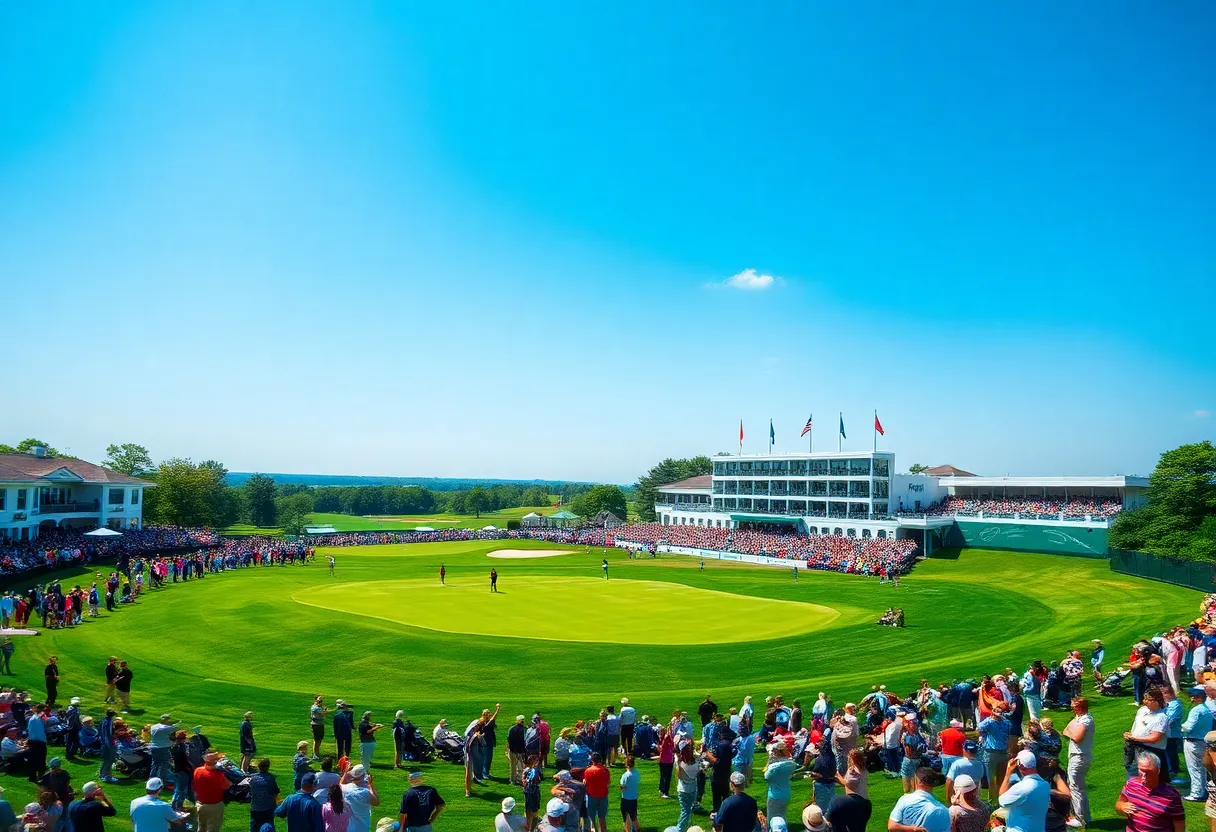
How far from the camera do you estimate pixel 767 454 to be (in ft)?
285

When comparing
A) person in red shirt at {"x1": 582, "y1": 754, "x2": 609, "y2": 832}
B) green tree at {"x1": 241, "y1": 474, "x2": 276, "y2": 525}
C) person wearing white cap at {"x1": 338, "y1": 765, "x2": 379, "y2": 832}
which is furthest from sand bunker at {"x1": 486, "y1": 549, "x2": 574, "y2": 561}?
green tree at {"x1": 241, "y1": 474, "x2": 276, "y2": 525}

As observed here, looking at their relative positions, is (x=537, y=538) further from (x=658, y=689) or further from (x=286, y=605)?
(x=658, y=689)

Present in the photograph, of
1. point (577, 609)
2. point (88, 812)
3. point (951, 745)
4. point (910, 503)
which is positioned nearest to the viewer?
point (88, 812)

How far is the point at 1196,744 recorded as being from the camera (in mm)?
11336

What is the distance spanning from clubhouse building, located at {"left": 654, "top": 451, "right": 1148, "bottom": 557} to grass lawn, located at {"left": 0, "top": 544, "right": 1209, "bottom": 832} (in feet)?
38.4

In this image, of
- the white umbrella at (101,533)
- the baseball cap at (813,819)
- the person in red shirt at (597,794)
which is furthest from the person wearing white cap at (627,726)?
the white umbrella at (101,533)

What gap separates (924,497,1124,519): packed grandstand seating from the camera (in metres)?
61.8

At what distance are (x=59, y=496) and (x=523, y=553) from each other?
136 ft

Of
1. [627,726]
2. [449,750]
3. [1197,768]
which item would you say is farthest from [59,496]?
[1197,768]

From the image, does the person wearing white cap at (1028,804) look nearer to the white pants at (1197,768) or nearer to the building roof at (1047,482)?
the white pants at (1197,768)

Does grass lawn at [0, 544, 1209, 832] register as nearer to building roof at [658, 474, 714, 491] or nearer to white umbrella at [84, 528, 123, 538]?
white umbrella at [84, 528, 123, 538]

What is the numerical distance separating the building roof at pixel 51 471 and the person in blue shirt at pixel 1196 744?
6737 cm

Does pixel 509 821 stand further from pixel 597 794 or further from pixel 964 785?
pixel 964 785

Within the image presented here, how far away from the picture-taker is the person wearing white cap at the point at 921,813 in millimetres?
8078
